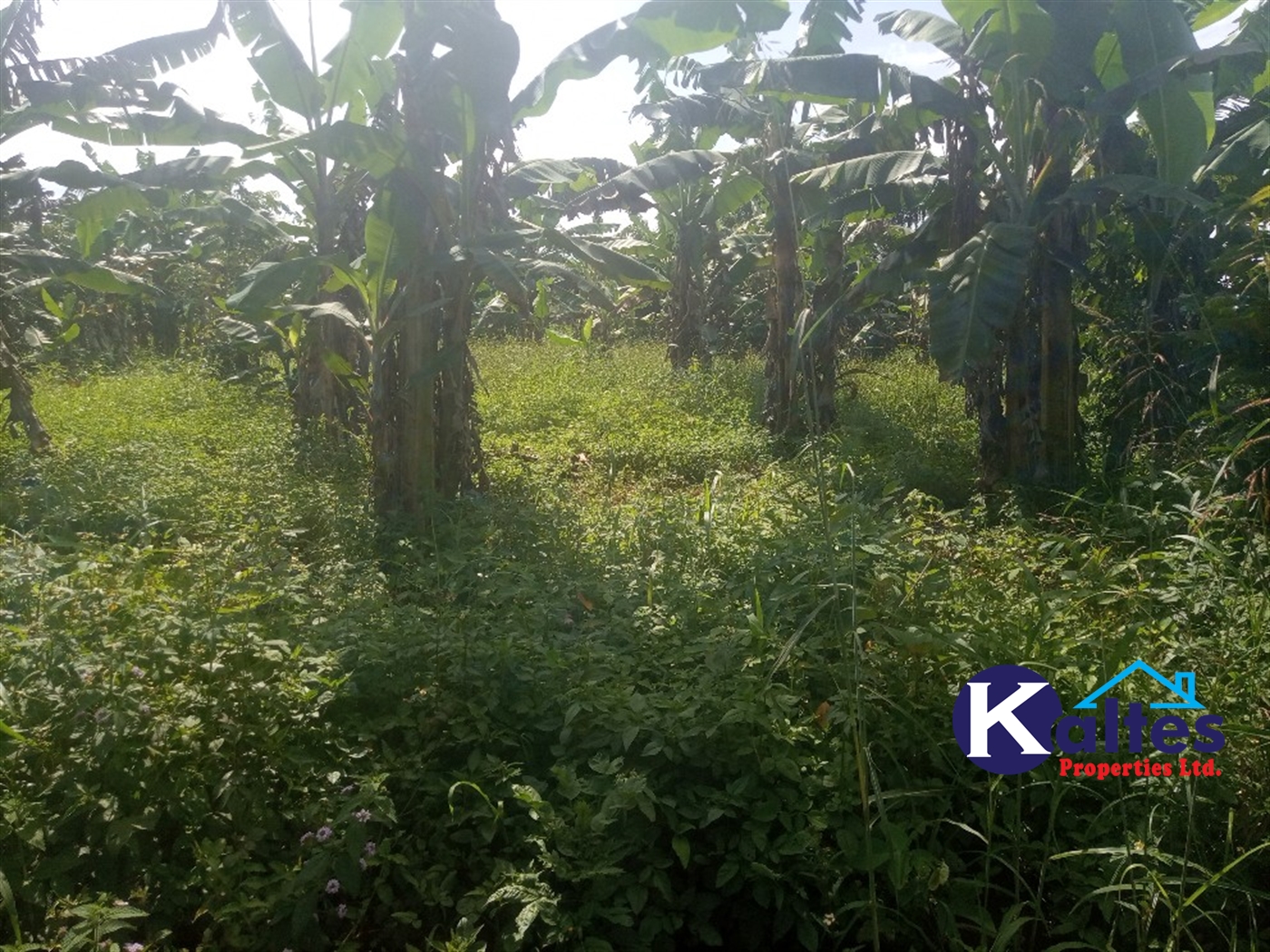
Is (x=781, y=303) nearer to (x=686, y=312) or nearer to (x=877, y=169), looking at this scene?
(x=877, y=169)

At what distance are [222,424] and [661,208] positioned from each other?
6879 millimetres

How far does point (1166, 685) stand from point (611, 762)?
162cm

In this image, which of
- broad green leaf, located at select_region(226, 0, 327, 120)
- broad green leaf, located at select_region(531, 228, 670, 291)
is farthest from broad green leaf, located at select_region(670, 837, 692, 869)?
broad green leaf, located at select_region(226, 0, 327, 120)

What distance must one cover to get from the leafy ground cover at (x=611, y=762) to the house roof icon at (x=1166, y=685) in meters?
0.07

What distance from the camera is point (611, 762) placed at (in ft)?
7.83

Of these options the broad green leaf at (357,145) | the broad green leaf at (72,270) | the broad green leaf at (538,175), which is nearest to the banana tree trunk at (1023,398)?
the broad green leaf at (538,175)

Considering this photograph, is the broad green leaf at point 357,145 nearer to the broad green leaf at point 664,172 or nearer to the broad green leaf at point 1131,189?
the broad green leaf at point 664,172

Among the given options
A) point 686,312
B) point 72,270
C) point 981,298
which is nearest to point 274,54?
point 72,270

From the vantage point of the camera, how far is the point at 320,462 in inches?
303

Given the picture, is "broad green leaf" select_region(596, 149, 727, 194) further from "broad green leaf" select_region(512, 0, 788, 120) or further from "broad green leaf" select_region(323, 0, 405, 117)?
"broad green leaf" select_region(323, 0, 405, 117)

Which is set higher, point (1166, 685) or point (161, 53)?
point (161, 53)

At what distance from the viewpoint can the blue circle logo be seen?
8.39ft

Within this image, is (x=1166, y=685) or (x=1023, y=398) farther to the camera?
(x=1023, y=398)

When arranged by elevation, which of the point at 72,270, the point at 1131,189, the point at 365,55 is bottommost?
the point at 1131,189
